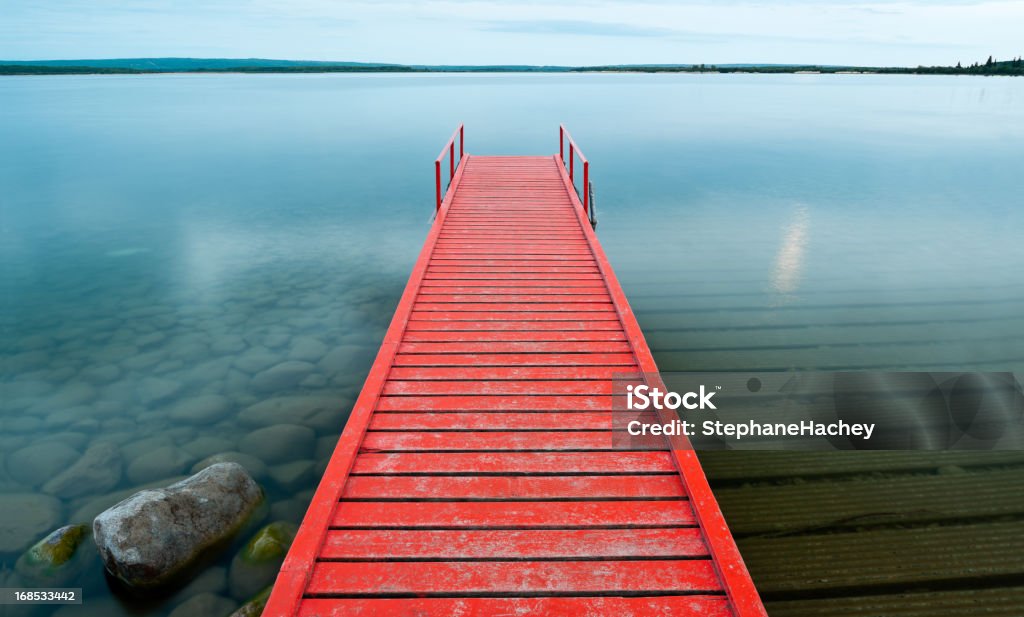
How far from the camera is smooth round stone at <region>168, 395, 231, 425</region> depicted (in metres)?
5.88

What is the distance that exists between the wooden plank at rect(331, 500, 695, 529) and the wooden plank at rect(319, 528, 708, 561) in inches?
1.3

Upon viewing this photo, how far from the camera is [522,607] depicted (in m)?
2.52

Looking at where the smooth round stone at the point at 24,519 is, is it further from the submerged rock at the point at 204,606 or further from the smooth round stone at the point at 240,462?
the submerged rock at the point at 204,606

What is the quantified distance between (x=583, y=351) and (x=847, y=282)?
260 inches

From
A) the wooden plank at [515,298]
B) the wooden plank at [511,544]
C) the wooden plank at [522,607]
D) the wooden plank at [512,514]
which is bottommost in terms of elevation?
the wooden plank at [522,607]

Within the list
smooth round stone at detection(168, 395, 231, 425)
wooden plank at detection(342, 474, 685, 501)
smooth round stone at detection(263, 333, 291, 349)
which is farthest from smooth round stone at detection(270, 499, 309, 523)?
smooth round stone at detection(263, 333, 291, 349)

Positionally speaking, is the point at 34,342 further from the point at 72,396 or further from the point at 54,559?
the point at 54,559

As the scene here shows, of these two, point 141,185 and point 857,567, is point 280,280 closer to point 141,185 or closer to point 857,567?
point 857,567

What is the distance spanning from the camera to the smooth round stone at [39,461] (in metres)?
5.02

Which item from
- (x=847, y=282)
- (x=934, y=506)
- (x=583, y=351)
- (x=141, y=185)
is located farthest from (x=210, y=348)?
(x=141, y=185)

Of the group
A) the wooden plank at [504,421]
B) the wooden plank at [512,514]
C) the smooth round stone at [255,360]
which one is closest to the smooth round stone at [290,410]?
the smooth round stone at [255,360]

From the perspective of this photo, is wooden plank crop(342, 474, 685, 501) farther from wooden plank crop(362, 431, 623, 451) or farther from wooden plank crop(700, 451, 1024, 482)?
wooden plank crop(700, 451, 1024, 482)

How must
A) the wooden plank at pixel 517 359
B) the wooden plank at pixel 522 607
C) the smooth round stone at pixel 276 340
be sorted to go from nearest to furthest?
the wooden plank at pixel 522 607
the wooden plank at pixel 517 359
the smooth round stone at pixel 276 340

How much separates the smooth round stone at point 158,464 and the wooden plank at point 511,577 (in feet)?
10.1
